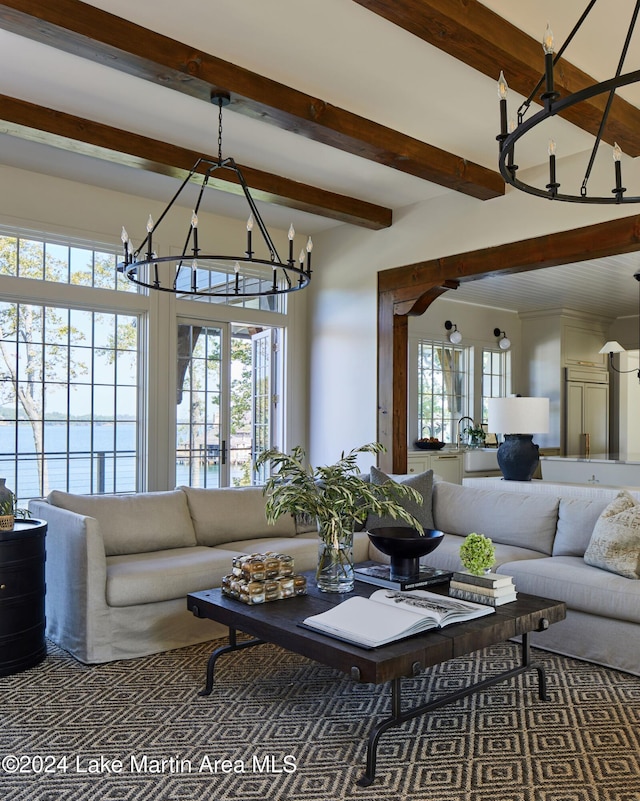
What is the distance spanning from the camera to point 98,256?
5.51 meters

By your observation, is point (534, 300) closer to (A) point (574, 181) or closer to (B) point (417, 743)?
(A) point (574, 181)

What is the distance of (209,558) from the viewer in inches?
153

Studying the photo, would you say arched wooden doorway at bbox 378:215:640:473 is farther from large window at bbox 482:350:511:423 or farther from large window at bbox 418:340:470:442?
large window at bbox 482:350:511:423

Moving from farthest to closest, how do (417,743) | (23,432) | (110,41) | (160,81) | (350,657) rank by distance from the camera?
(23,432) < (160,81) < (110,41) < (417,743) < (350,657)

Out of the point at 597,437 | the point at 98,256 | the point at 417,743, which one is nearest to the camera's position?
the point at 417,743

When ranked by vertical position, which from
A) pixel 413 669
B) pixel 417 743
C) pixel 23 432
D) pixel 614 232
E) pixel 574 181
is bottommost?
pixel 417 743

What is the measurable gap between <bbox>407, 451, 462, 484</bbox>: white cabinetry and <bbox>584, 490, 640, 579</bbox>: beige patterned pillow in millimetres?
3479

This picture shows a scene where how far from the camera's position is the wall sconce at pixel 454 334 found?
822 centimetres

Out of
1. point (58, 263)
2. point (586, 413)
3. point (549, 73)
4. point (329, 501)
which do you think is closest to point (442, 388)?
point (586, 413)

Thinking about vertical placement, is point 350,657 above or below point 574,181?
below


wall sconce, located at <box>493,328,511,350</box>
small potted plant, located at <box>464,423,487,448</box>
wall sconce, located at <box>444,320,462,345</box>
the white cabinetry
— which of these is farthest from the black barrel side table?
wall sconce, located at <box>493,328,511,350</box>

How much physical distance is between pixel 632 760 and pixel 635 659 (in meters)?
0.87

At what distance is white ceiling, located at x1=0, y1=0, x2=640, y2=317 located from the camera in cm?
312

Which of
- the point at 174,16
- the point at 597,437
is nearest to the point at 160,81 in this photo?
the point at 174,16
